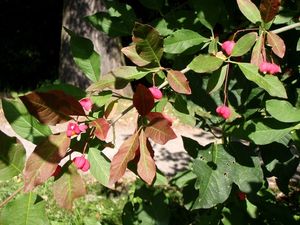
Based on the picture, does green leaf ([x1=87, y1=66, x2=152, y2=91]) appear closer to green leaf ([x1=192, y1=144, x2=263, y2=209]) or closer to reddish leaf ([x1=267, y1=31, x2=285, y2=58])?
reddish leaf ([x1=267, y1=31, x2=285, y2=58])

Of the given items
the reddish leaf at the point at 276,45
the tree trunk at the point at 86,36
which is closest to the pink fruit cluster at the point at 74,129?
the reddish leaf at the point at 276,45

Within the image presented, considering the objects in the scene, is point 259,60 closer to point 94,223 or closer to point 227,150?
point 227,150

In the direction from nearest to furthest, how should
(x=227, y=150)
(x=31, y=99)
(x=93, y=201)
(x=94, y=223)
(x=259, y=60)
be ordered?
(x=31, y=99)
(x=259, y=60)
(x=227, y=150)
(x=94, y=223)
(x=93, y=201)

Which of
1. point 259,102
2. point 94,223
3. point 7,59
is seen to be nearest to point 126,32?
point 259,102

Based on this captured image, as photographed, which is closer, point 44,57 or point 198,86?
point 198,86

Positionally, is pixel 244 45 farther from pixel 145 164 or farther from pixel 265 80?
pixel 145 164

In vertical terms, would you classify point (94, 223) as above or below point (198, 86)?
below

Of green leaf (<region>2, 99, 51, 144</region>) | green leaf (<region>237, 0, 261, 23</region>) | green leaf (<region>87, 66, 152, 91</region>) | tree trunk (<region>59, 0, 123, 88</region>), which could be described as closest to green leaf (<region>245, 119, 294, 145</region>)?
green leaf (<region>237, 0, 261, 23</region>)
